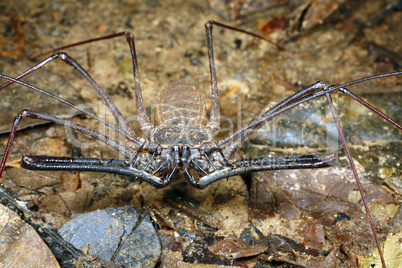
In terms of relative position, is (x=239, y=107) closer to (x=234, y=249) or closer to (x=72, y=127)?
(x=234, y=249)

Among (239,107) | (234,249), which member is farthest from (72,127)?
(239,107)

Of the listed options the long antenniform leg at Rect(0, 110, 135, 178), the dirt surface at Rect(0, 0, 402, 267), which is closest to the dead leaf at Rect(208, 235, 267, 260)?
the dirt surface at Rect(0, 0, 402, 267)

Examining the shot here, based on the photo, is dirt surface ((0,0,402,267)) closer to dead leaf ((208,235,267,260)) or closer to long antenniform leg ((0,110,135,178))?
dead leaf ((208,235,267,260))

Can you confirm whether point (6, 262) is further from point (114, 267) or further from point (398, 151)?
point (398, 151)

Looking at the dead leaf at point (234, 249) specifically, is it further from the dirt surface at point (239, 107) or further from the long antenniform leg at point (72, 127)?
the long antenniform leg at point (72, 127)

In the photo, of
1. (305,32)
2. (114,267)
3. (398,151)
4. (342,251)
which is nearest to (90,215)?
(114,267)

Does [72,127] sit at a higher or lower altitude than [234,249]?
higher

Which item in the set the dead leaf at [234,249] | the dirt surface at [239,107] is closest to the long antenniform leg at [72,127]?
the dirt surface at [239,107]

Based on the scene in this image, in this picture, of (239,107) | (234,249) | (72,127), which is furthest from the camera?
(239,107)
